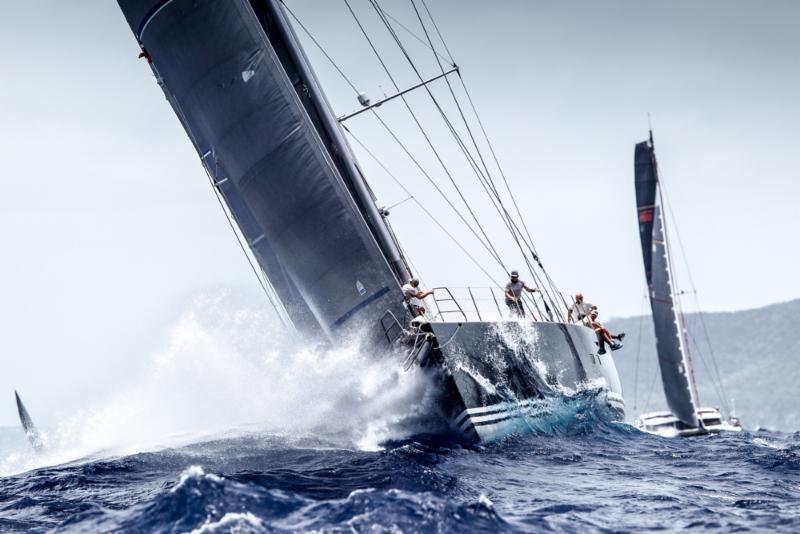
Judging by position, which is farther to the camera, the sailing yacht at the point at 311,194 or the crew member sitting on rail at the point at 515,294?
the crew member sitting on rail at the point at 515,294

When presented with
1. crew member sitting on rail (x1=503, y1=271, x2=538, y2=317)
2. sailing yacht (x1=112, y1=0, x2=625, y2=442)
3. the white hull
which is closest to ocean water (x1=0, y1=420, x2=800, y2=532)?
sailing yacht (x1=112, y1=0, x2=625, y2=442)

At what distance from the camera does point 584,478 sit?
7566 millimetres

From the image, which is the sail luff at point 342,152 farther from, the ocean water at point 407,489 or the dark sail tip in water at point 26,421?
the dark sail tip in water at point 26,421

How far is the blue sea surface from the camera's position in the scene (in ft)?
16.8

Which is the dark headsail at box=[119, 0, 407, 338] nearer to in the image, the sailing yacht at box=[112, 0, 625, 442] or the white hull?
the sailing yacht at box=[112, 0, 625, 442]

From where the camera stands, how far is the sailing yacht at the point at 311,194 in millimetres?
10070

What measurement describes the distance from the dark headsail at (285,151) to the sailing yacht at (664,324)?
11.7 metres

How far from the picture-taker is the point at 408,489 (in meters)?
6.03

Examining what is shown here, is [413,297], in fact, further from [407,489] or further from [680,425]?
[680,425]

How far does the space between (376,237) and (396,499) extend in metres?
6.02

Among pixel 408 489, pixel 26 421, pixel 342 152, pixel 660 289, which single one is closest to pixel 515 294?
pixel 342 152

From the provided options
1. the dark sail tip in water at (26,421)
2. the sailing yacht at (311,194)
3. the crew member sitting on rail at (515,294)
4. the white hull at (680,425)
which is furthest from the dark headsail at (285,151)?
the dark sail tip in water at (26,421)

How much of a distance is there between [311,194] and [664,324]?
513 inches

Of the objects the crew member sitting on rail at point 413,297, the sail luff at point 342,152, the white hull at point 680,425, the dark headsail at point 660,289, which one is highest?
the sail luff at point 342,152
